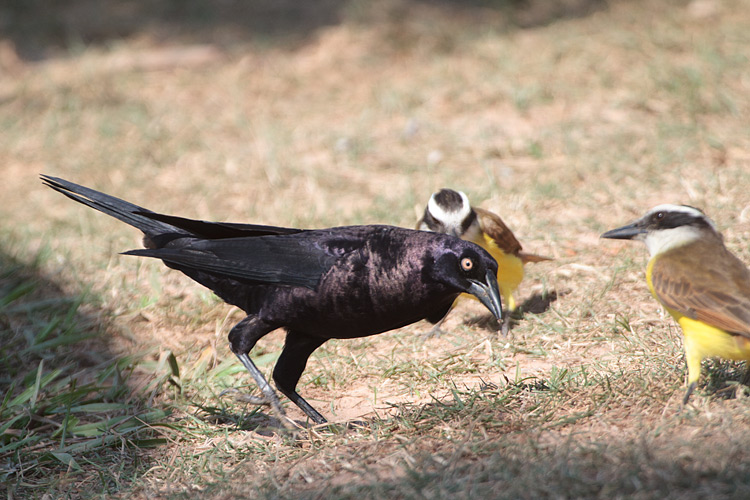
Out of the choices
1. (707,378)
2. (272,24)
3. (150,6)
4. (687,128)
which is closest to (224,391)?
(707,378)

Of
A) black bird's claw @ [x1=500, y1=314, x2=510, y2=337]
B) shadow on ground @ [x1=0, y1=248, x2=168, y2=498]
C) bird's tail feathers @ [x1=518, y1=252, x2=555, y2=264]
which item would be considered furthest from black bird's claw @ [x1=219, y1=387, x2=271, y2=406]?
bird's tail feathers @ [x1=518, y1=252, x2=555, y2=264]

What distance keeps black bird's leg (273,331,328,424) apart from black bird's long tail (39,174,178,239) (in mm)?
765

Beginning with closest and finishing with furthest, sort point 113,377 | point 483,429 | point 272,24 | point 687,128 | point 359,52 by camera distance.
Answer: point 483,429
point 113,377
point 687,128
point 359,52
point 272,24

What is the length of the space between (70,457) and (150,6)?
9.27 meters

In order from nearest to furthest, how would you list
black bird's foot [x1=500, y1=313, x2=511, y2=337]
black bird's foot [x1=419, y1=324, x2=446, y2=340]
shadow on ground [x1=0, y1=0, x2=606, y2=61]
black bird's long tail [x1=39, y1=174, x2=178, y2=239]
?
black bird's long tail [x1=39, y1=174, x2=178, y2=239] → black bird's foot [x1=500, y1=313, x2=511, y2=337] → black bird's foot [x1=419, y1=324, x2=446, y2=340] → shadow on ground [x1=0, y1=0, x2=606, y2=61]

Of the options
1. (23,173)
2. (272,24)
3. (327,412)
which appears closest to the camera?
(327,412)

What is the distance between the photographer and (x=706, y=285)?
3.14 metres

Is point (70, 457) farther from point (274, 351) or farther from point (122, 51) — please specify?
point (122, 51)

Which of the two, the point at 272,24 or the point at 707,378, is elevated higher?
the point at 272,24

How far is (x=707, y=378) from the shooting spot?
327 cm

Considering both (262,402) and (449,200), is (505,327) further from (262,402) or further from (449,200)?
(262,402)

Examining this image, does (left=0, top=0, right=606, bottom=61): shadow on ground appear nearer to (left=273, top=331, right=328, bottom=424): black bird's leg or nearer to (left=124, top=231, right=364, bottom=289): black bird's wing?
(left=124, top=231, right=364, bottom=289): black bird's wing

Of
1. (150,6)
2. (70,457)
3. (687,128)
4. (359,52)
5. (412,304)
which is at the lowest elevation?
(70,457)

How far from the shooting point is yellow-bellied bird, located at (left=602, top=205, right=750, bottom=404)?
2.99 meters
